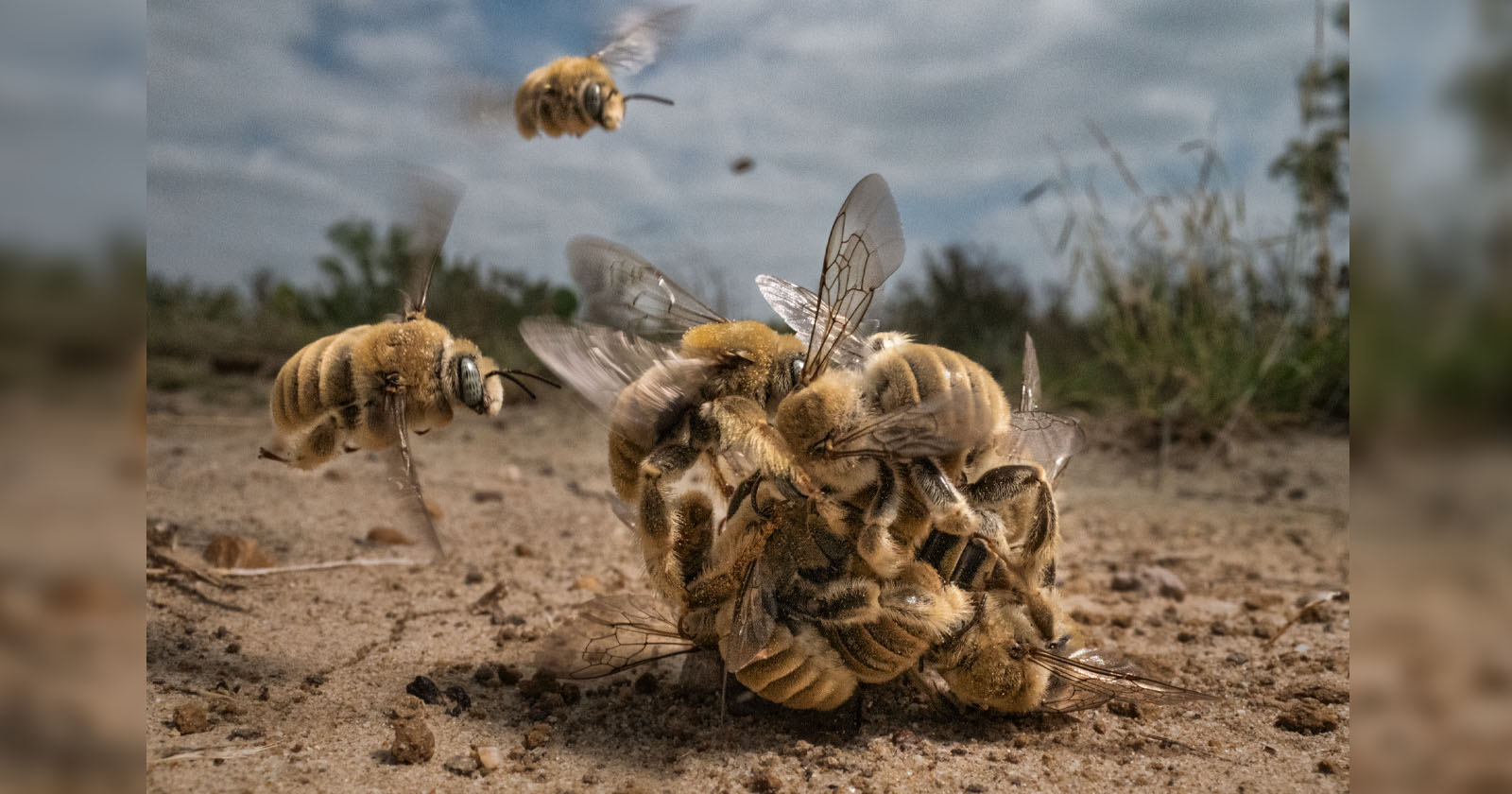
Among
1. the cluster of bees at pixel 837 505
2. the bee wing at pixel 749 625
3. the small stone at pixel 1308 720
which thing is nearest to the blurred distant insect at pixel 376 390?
the cluster of bees at pixel 837 505

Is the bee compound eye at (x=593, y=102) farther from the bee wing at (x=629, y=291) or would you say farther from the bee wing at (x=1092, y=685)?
the bee wing at (x=1092, y=685)

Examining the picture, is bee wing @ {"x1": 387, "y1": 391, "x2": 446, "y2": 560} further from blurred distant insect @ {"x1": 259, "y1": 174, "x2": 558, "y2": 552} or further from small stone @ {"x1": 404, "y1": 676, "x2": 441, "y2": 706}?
small stone @ {"x1": 404, "y1": 676, "x2": 441, "y2": 706}

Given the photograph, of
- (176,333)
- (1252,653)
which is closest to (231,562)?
(1252,653)

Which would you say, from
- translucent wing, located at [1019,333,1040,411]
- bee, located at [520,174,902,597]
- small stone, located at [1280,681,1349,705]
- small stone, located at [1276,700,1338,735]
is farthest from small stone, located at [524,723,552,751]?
small stone, located at [1280,681,1349,705]

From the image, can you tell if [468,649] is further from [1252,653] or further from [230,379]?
[230,379]

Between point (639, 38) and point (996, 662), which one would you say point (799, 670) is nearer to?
point (996, 662)
